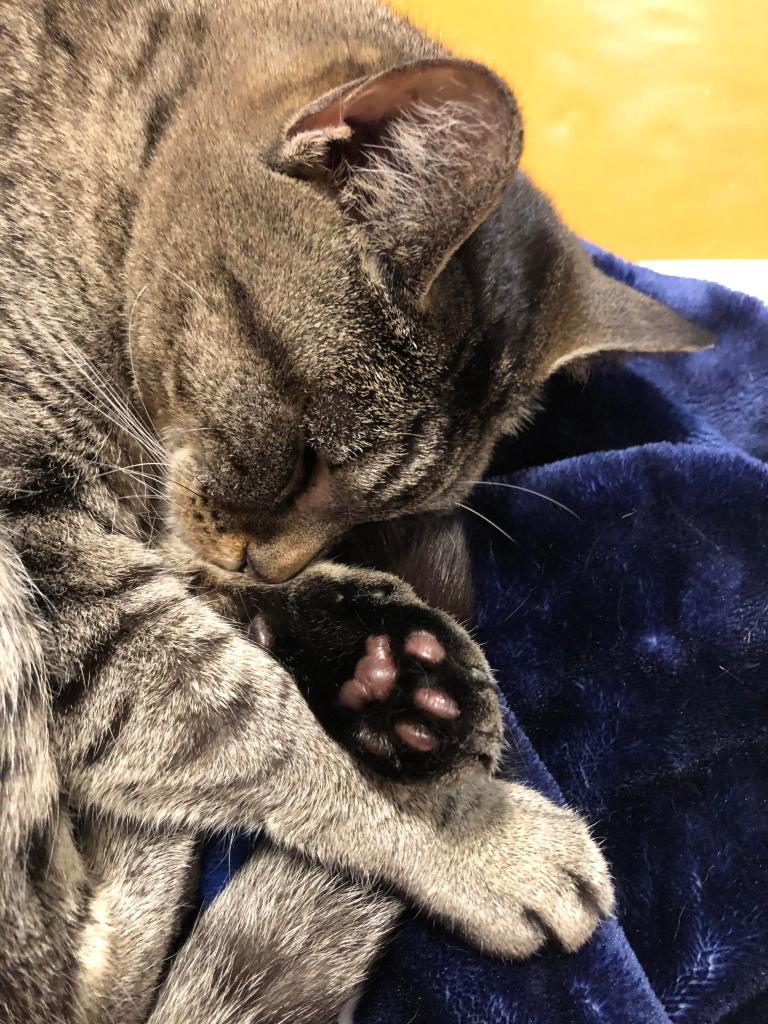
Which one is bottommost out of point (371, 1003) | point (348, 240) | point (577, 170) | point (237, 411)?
point (371, 1003)

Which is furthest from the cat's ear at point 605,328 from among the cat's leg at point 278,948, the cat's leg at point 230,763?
the cat's leg at point 278,948

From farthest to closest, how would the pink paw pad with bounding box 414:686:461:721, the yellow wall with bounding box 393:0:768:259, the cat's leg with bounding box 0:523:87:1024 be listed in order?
the yellow wall with bounding box 393:0:768:259, the pink paw pad with bounding box 414:686:461:721, the cat's leg with bounding box 0:523:87:1024

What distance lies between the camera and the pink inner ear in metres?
0.75

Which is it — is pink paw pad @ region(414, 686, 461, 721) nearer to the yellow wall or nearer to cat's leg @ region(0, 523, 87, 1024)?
cat's leg @ region(0, 523, 87, 1024)

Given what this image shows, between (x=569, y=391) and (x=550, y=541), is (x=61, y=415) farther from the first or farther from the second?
(x=569, y=391)

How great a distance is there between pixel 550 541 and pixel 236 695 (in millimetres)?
590

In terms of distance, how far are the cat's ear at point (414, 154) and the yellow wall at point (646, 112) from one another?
1243 millimetres

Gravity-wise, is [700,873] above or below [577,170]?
below

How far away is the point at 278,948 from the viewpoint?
0.95m

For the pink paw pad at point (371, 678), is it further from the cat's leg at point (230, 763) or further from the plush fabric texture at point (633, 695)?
the plush fabric texture at point (633, 695)

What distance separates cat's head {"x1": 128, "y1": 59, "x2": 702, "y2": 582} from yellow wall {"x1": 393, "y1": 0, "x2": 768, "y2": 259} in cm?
103

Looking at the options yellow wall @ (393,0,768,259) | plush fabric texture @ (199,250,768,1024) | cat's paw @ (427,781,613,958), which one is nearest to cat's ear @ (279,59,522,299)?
plush fabric texture @ (199,250,768,1024)

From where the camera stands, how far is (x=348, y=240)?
2.96 feet

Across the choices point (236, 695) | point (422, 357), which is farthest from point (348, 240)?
point (236, 695)
